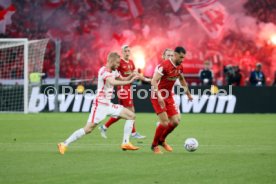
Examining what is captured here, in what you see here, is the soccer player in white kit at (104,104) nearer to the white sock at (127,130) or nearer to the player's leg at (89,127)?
the player's leg at (89,127)

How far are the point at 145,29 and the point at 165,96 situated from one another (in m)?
27.5

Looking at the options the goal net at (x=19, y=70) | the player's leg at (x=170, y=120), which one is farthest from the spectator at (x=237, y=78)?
the player's leg at (x=170, y=120)

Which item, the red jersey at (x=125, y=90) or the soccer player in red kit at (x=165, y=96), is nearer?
the soccer player in red kit at (x=165, y=96)

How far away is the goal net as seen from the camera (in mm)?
29970

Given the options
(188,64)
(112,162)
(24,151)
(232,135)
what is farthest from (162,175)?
(188,64)

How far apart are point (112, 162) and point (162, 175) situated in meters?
1.92

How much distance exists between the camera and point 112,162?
1209cm

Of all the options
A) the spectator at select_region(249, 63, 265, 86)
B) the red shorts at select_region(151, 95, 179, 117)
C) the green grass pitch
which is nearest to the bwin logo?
the spectator at select_region(249, 63, 265, 86)

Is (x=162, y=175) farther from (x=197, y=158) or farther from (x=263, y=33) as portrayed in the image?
(x=263, y=33)

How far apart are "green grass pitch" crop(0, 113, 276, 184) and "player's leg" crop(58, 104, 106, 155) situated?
216 millimetres

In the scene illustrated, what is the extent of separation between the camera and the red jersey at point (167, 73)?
14.4 metres

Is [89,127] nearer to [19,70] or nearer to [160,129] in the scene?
[160,129]

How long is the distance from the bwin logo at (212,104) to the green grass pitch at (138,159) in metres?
9.00

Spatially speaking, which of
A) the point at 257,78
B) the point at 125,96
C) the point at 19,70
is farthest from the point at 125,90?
the point at 19,70
